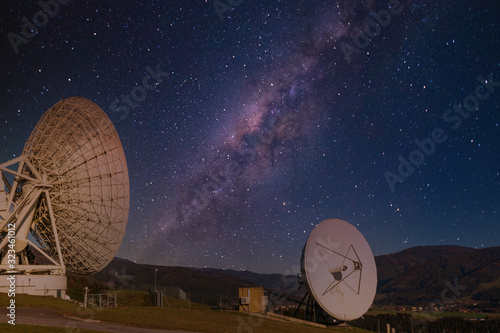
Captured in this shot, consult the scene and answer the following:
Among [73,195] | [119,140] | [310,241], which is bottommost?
[310,241]

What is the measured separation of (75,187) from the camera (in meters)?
37.4

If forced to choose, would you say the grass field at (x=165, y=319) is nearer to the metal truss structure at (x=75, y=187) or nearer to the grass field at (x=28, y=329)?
Answer: the grass field at (x=28, y=329)

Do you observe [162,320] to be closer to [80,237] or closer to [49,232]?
[80,237]

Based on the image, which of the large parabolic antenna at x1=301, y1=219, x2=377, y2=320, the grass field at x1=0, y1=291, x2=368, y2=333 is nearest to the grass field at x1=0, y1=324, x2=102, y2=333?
the grass field at x1=0, y1=291, x2=368, y2=333

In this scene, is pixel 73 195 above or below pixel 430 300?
above

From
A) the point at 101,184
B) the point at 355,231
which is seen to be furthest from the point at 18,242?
the point at 355,231

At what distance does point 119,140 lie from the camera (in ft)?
122

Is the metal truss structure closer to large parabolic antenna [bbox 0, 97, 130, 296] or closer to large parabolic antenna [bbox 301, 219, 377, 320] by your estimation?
large parabolic antenna [bbox 0, 97, 130, 296]

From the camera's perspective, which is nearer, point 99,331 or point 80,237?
point 99,331

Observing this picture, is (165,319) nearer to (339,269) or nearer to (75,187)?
(339,269)

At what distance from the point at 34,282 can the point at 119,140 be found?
1302 cm

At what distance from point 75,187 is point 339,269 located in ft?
75.0

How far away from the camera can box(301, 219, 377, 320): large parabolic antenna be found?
1245 inches

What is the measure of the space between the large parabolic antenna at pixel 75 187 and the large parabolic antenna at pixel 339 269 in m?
16.1
